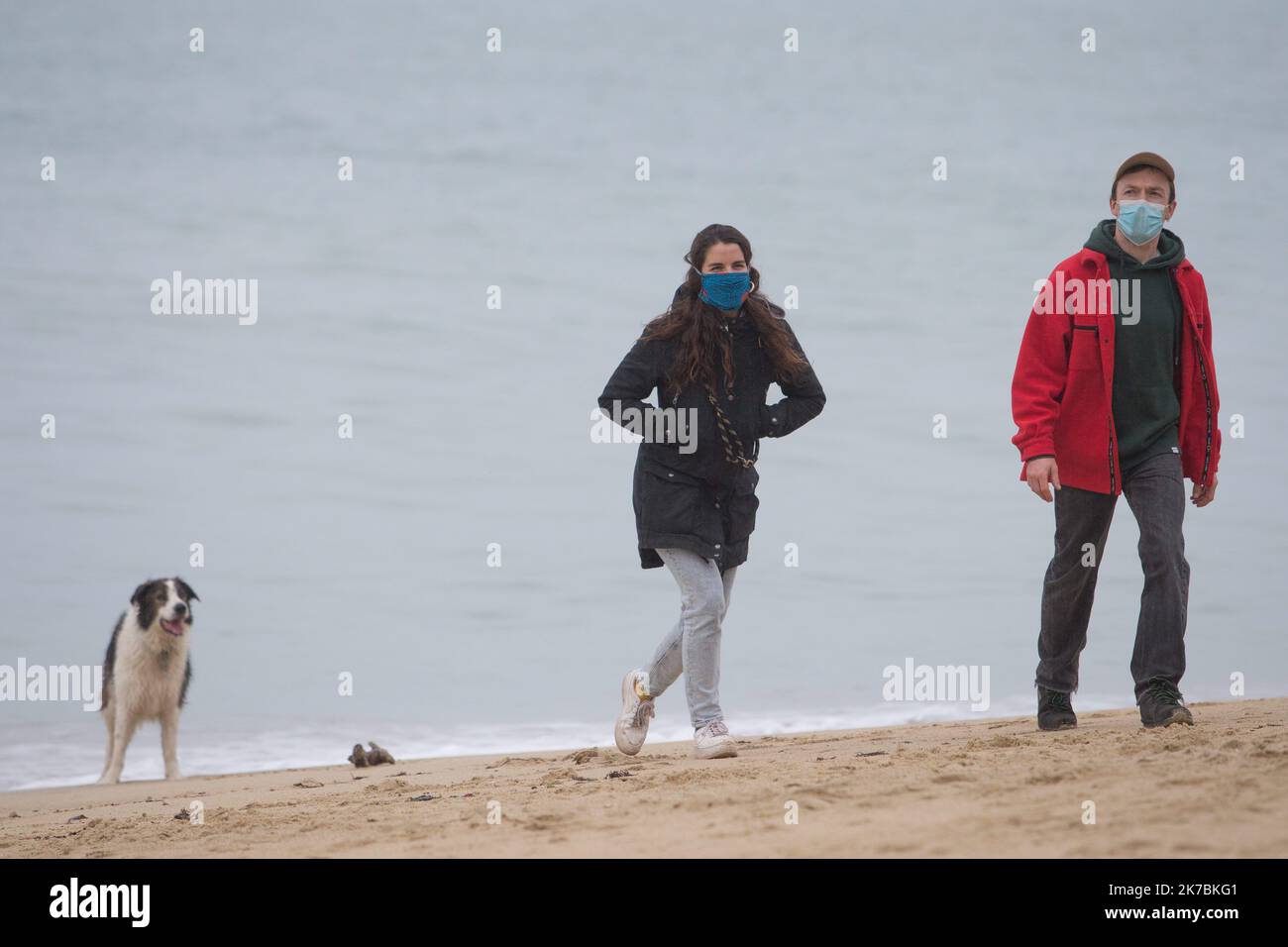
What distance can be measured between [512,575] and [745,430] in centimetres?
899

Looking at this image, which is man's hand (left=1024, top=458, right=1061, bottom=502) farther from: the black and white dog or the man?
the black and white dog

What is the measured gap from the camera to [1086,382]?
5055 millimetres

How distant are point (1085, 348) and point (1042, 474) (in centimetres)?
49

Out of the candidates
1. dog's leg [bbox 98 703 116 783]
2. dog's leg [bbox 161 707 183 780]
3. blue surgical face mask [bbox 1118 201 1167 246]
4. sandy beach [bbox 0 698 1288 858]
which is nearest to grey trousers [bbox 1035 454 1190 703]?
sandy beach [bbox 0 698 1288 858]

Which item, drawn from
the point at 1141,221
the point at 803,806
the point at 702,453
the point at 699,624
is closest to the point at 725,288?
the point at 702,453

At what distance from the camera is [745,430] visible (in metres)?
5.27

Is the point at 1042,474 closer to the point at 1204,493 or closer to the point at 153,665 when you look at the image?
the point at 1204,493

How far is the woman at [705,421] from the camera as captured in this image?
519 centimetres

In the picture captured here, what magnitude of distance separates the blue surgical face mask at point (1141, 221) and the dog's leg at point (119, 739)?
5944mm

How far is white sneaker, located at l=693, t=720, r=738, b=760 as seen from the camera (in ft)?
17.3
